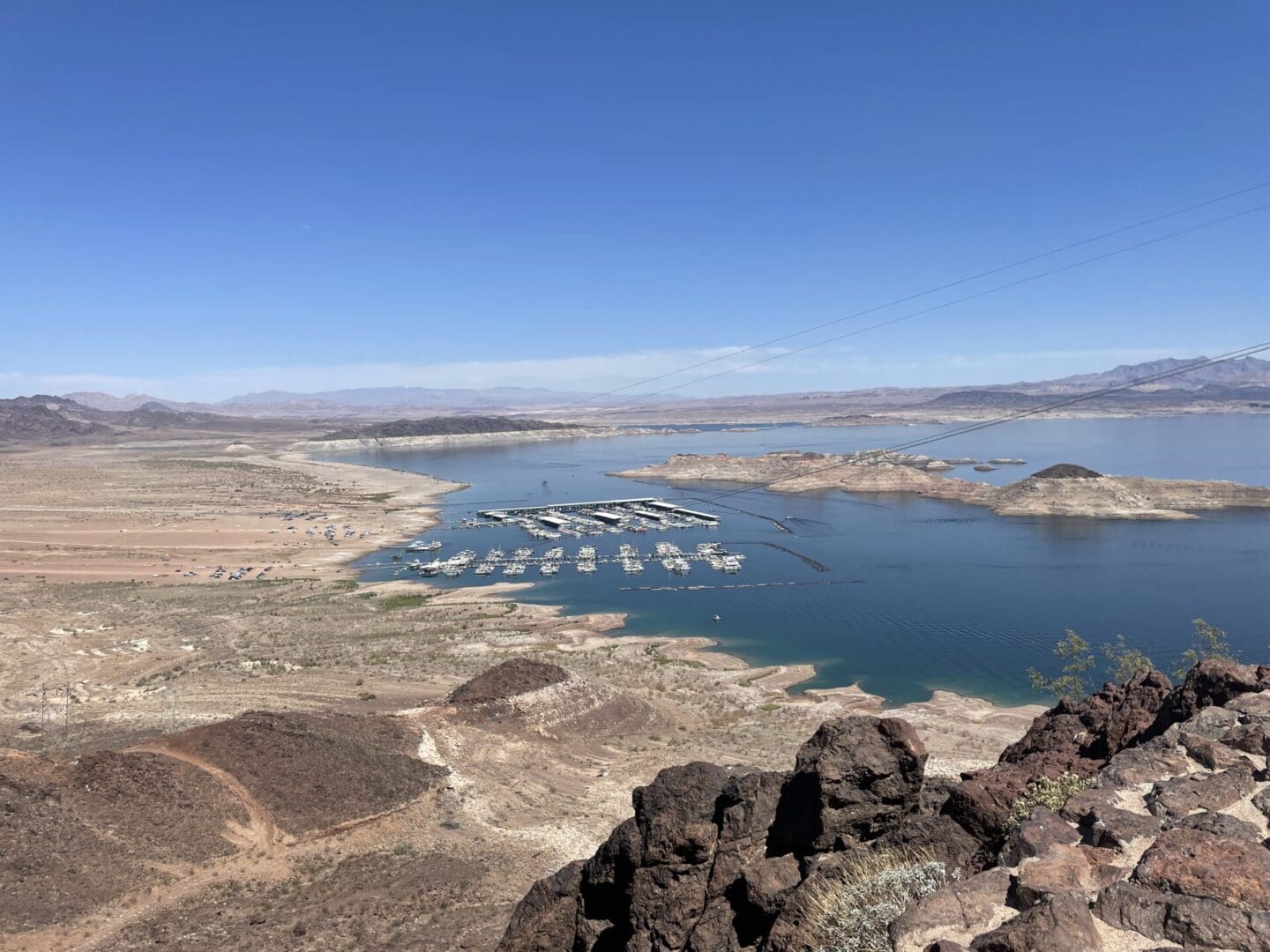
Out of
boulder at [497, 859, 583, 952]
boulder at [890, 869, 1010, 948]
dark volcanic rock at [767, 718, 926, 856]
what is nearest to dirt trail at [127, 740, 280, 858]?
boulder at [497, 859, 583, 952]

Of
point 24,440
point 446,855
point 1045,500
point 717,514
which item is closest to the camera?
point 446,855

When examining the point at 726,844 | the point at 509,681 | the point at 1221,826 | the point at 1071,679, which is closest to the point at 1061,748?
the point at 1221,826

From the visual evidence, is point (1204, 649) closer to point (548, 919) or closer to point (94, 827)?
point (548, 919)

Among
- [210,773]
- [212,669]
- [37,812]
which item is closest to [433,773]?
[210,773]

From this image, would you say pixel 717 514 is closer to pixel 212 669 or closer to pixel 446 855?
pixel 212 669

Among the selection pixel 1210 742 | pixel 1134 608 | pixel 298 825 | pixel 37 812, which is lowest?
pixel 1134 608

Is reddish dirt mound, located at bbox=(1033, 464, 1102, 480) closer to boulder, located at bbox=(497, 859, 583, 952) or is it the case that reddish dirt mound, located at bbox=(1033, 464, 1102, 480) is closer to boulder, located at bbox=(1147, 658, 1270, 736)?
boulder, located at bbox=(1147, 658, 1270, 736)
